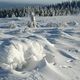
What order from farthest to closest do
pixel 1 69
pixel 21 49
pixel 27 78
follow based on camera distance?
pixel 21 49 → pixel 1 69 → pixel 27 78

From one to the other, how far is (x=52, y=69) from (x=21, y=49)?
129cm

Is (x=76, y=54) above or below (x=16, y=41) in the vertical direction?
below

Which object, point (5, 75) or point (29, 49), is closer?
point (5, 75)

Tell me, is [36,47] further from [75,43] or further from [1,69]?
[75,43]

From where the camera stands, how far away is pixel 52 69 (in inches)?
458

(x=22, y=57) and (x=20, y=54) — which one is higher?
(x=20, y=54)

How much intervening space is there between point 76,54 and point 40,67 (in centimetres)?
368

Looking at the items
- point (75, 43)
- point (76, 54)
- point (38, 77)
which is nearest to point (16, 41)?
point (38, 77)

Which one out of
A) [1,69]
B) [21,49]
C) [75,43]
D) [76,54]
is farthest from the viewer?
[75,43]

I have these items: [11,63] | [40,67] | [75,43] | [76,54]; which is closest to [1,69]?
[11,63]

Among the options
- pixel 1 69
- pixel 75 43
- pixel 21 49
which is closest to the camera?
pixel 1 69

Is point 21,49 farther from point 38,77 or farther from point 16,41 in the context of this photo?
point 38,77

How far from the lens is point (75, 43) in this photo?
18.4 metres

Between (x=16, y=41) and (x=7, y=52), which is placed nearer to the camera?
(x=7, y=52)
